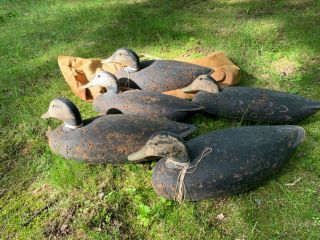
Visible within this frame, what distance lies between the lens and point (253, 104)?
3.93 m

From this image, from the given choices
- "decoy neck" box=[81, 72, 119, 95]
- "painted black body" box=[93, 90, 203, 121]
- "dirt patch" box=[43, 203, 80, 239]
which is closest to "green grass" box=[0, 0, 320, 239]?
"dirt patch" box=[43, 203, 80, 239]

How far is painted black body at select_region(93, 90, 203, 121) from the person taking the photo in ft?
12.8

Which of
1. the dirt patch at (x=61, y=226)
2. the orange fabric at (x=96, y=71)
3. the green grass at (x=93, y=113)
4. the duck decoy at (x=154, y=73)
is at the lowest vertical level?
the dirt patch at (x=61, y=226)

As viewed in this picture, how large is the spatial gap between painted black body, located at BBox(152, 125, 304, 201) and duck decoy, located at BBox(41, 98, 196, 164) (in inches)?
16.6

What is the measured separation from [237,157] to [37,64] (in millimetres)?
4136

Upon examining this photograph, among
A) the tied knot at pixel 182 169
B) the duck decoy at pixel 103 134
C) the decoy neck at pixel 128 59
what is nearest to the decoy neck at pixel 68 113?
the duck decoy at pixel 103 134

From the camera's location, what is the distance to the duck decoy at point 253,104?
12.6 ft

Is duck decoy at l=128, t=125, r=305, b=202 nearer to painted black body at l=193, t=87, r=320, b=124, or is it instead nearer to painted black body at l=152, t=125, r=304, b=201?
painted black body at l=152, t=125, r=304, b=201

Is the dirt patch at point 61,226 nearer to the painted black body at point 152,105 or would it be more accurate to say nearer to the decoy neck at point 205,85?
the painted black body at point 152,105

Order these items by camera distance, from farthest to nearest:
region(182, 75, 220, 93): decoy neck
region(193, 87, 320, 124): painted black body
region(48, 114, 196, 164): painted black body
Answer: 1. region(182, 75, 220, 93): decoy neck
2. region(193, 87, 320, 124): painted black body
3. region(48, 114, 196, 164): painted black body

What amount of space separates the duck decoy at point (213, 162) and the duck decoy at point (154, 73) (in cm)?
143

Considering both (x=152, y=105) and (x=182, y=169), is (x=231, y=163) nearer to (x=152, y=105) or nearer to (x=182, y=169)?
(x=182, y=169)

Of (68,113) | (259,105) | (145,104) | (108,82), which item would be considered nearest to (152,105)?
(145,104)

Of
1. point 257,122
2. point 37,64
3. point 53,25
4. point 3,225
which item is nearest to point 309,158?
point 257,122
